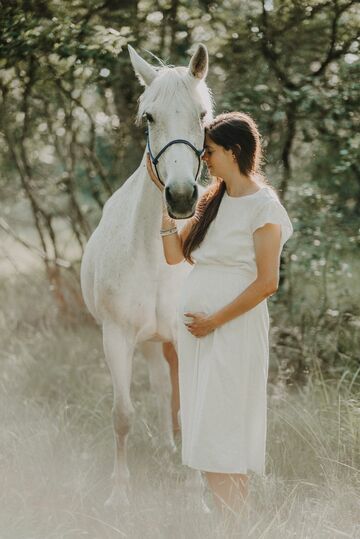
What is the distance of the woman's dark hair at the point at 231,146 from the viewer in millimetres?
2879

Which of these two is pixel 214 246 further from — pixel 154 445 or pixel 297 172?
pixel 297 172

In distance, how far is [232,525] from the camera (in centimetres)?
278

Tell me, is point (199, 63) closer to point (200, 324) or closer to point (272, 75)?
point (200, 324)

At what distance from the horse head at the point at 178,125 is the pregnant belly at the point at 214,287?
255 millimetres

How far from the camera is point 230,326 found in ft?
9.37

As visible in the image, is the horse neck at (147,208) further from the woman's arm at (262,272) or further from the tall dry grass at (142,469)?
the tall dry grass at (142,469)

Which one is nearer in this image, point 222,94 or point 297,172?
point 222,94

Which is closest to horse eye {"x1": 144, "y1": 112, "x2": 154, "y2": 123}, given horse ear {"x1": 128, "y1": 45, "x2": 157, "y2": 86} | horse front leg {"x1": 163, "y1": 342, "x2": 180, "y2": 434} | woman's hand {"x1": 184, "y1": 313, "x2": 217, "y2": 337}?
horse ear {"x1": 128, "y1": 45, "x2": 157, "y2": 86}

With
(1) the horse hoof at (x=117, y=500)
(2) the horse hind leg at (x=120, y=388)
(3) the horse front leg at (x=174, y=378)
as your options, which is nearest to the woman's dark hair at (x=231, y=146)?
(2) the horse hind leg at (x=120, y=388)

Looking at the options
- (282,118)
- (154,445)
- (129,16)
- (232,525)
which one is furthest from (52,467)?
(129,16)

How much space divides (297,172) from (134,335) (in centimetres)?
271

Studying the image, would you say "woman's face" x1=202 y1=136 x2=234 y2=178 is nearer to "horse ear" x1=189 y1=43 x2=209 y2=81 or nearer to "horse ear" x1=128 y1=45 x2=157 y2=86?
"horse ear" x1=189 y1=43 x2=209 y2=81

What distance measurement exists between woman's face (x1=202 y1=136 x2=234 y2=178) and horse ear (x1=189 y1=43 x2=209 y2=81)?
0.35 metres

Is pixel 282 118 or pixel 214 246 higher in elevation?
pixel 282 118
